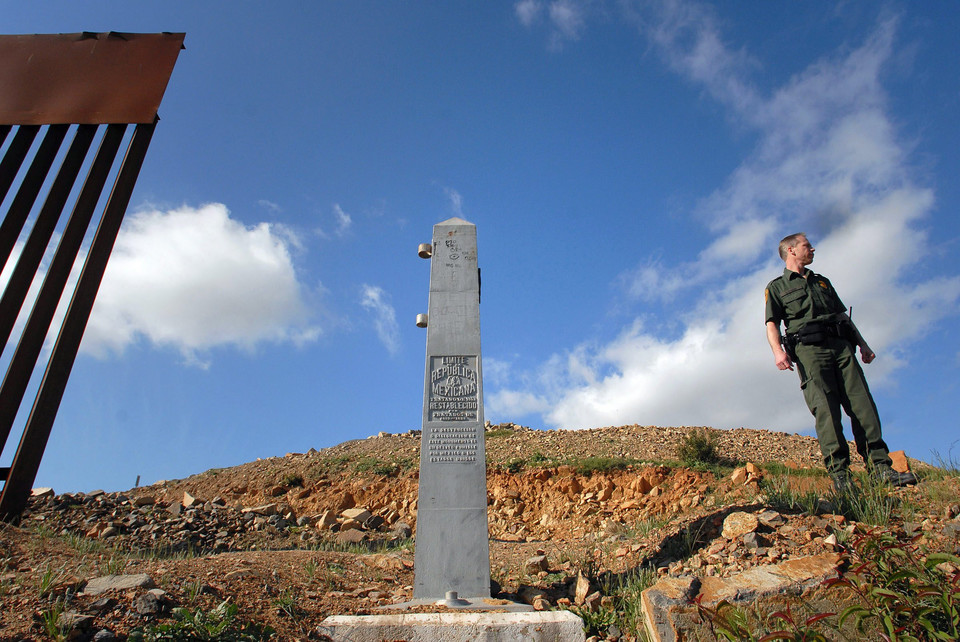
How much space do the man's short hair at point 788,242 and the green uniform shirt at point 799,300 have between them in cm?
16

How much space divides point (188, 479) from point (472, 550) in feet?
38.8

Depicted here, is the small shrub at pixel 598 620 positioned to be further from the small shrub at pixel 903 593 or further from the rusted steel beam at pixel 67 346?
the rusted steel beam at pixel 67 346

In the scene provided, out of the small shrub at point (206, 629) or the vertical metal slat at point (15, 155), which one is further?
the vertical metal slat at point (15, 155)

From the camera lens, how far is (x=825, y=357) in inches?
197

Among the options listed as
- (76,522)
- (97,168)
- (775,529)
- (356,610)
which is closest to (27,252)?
(97,168)

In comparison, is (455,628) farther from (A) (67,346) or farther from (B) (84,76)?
(B) (84,76)

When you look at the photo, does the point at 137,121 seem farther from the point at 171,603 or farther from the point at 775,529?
the point at 775,529

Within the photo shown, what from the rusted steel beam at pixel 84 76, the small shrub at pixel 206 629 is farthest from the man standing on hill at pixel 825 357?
the rusted steel beam at pixel 84 76

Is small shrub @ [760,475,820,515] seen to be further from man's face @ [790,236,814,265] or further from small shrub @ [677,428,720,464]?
small shrub @ [677,428,720,464]

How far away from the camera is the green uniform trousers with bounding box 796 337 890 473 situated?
15.9ft

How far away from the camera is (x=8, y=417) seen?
5.98 metres

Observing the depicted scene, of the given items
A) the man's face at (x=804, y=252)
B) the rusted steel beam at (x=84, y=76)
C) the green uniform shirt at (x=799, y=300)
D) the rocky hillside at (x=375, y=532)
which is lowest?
the rocky hillside at (x=375, y=532)

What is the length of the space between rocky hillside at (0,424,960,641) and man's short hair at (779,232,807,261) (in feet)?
6.98

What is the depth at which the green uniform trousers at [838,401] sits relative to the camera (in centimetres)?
484
